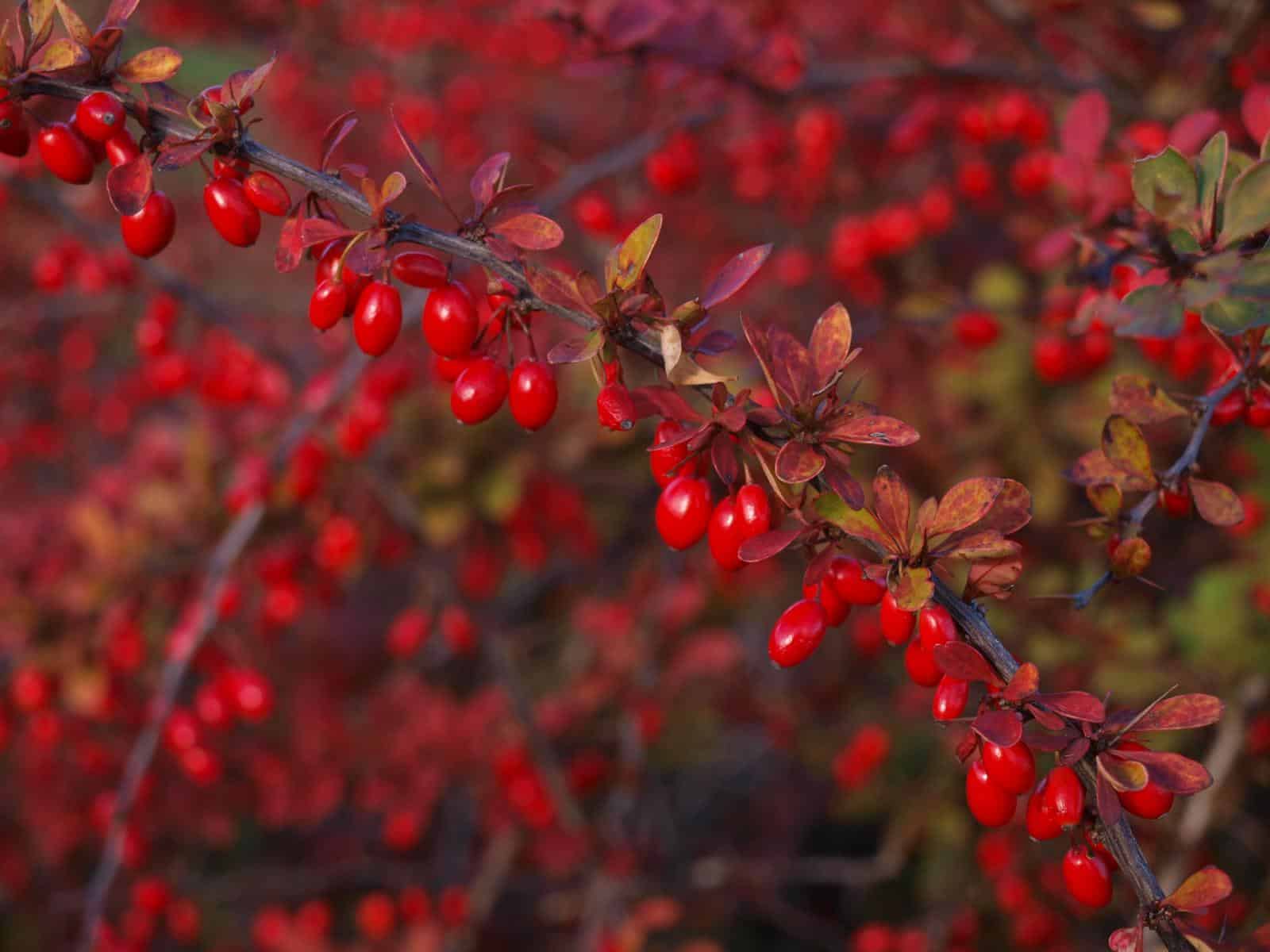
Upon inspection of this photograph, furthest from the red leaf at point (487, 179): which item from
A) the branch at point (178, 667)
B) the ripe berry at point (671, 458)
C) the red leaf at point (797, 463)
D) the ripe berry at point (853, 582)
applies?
the branch at point (178, 667)

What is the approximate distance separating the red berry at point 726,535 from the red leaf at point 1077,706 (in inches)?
11.1

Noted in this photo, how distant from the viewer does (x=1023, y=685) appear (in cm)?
80

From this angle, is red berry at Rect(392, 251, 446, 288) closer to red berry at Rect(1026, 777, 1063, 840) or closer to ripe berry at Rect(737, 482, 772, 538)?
ripe berry at Rect(737, 482, 772, 538)

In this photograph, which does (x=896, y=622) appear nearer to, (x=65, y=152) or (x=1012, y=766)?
(x=1012, y=766)

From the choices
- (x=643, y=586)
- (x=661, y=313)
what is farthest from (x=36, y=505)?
(x=661, y=313)

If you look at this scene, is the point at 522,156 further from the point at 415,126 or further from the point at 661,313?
the point at 661,313

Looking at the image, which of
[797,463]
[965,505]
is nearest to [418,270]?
[797,463]

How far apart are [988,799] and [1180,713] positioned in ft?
0.57

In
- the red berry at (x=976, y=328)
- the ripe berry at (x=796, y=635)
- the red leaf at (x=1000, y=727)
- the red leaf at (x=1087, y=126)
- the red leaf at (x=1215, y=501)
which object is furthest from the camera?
the red berry at (x=976, y=328)

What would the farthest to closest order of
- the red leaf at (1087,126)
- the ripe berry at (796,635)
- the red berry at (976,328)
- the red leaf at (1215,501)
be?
the red berry at (976,328) → the red leaf at (1087,126) → the red leaf at (1215,501) → the ripe berry at (796,635)

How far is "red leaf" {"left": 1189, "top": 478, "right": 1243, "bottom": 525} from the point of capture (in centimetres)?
99

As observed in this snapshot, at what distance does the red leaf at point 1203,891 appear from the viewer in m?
0.81

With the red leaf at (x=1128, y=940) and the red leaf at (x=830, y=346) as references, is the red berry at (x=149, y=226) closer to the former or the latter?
the red leaf at (x=830, y=346)

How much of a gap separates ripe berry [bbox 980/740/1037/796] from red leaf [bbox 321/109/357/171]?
803mm
